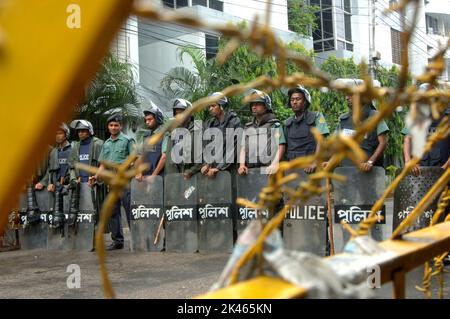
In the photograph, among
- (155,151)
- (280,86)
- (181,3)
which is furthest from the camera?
(181,3)

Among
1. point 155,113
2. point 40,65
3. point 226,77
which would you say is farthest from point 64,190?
point 226,77

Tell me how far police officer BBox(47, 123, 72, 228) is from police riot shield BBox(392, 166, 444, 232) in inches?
189

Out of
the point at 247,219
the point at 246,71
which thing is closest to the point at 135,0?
the point at 247,219

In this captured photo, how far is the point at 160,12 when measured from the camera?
78 cm

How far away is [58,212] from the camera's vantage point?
8.12m

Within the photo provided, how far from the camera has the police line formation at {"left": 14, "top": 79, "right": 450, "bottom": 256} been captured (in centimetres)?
549

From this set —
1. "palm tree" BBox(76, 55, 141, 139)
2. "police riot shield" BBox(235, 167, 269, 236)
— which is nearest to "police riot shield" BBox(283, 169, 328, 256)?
"police riot shield" BBox(235, 167, 269, 236)

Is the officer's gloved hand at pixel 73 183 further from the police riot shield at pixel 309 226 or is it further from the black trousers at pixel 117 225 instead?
the police riot shield at pixel 309 226

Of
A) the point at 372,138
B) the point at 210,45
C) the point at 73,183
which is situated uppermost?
the point at 210,45

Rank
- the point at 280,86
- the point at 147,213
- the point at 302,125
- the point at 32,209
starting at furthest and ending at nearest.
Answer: the point at 32,209 < the point at 147,213 < the point at 302,125 < the point at 280,86

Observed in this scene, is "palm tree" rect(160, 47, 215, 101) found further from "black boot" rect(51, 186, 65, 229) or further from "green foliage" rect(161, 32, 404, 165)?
"black boot" rect(51, 186, 65, 229)

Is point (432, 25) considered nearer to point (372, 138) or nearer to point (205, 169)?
point (205, 169)

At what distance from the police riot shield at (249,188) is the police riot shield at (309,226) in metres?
0.53

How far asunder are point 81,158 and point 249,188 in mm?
2999
